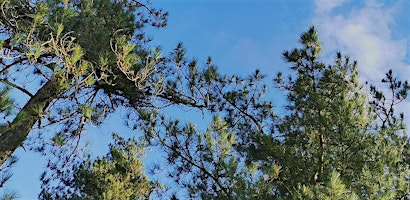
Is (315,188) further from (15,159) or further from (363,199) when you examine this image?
(15,159)

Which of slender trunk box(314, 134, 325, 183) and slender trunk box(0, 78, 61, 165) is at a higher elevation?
slender trunk box(314, 134, 325, 183)

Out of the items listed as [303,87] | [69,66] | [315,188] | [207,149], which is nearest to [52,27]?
[69,66]

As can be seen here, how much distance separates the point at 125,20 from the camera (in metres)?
3.55

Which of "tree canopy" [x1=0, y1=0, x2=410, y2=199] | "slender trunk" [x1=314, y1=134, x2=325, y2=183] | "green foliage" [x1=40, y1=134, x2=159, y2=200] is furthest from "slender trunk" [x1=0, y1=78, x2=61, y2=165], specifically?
"green foliage" [x1=40, y1=134, x2=159, y2=200]

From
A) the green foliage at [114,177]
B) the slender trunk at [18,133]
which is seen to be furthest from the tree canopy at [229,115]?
the green foliage at [114,177]

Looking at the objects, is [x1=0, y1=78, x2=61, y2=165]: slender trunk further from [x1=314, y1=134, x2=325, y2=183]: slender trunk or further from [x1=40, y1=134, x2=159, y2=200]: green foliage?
[x1=40, y1=134, x2=159, y2=200]: green foliage

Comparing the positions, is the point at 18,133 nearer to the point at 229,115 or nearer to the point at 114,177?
the point at 229,115

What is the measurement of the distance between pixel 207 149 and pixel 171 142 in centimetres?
45

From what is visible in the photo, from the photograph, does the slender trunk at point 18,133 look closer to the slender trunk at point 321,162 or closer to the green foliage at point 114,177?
the slender trunk at point 321,162

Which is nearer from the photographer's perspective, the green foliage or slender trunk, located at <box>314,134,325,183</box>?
slender trunk, located at <box>314,134,325,183</box>

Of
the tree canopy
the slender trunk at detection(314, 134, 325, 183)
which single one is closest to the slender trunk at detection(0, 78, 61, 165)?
the tree canopy

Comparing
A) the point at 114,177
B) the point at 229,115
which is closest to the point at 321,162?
the point at 229,115

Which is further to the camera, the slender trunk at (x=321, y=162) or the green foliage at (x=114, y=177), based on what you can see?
the green foliage at (x=114, y=177)

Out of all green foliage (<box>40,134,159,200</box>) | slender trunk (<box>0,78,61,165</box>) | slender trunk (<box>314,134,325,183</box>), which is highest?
green foliage (<box>40,134,159,200</box>)
